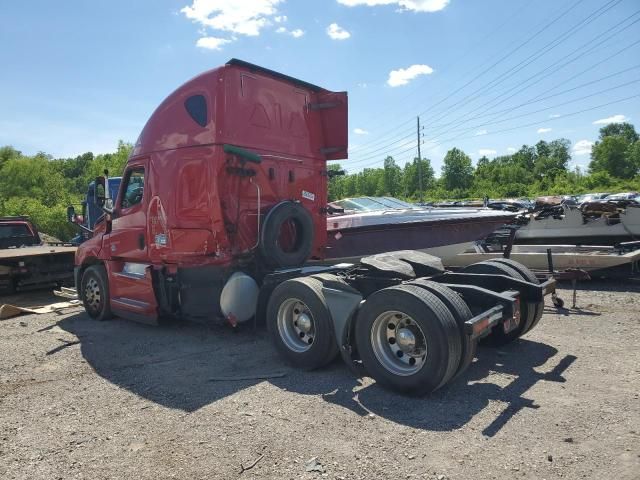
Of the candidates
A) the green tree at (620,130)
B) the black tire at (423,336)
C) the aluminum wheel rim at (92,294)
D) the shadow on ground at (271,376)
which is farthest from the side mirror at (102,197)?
the green tree at (620,130)

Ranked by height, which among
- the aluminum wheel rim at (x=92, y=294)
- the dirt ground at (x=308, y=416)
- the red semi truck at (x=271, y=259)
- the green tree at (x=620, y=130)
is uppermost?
the green tree at (x=620, y=130)

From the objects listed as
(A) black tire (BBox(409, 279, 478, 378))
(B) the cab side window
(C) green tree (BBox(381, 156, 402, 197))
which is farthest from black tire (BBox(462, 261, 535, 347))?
(C) green tree (BBox(381, 156, 402, 197))

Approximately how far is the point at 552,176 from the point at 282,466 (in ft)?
321

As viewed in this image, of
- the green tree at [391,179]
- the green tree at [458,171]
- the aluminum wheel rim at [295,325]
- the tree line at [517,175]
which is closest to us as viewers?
the aluminum wheel rim at [295,325]

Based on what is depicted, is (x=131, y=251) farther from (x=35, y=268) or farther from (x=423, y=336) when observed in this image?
(x=35, y=268)

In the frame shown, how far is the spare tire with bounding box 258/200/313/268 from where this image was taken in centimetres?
615

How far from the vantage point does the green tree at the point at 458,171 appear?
101 meters

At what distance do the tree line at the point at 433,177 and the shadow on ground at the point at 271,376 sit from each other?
2286cm

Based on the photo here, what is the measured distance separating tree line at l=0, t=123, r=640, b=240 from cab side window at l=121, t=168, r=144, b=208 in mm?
21462

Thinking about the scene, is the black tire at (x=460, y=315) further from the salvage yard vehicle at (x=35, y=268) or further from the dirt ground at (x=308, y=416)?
the salvage yard vehicle at (x=35, y=268)

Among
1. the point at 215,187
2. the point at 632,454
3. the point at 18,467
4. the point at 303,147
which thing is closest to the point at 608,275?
the point at 303,147

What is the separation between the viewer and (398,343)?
428 cm

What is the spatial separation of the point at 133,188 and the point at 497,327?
5186mm

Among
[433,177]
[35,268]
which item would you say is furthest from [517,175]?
[35,268]
